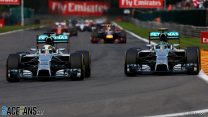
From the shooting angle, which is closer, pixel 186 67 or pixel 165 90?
pixel 165 90

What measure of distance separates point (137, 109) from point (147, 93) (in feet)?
7.36

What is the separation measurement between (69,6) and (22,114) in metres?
118

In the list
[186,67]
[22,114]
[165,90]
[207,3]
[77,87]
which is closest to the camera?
[22,114]

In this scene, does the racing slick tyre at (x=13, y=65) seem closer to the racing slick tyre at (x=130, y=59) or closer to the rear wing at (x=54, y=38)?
the rear wing at (x=54, y=38)

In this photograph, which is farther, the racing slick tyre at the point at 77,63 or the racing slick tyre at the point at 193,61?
the racing slick tyre at the point at 193,61

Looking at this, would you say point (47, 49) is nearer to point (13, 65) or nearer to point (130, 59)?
point (13, 65)

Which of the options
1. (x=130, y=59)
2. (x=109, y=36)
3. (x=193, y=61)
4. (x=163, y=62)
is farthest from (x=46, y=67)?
(x=109, y=36)

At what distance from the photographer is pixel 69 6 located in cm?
12812

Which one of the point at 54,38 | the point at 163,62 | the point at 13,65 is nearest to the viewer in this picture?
the point at 13,65

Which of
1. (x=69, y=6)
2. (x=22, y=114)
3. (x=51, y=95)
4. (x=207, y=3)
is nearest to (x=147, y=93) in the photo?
(x=51, y=95)

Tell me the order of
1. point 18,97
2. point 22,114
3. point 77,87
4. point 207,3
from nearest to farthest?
point 22,114, point 18,97, point 77,87, point 207,3

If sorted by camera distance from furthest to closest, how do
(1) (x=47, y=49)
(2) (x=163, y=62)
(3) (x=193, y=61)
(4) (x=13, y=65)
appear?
(2) (x=163, y=62) < (3) (x=193, y=61) < (1) (x=47, y=49) < (4) (x=13, y=65)

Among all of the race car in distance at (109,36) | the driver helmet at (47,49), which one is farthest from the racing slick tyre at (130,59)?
the race car in distance at (109,36)

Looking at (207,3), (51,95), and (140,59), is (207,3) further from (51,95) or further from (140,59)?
(51,95)
